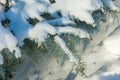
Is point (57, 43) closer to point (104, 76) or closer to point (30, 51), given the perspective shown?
point (30, 51)

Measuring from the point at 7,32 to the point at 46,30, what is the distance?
0.19 metres

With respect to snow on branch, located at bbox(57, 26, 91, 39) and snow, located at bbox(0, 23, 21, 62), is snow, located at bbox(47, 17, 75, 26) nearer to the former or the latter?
snow on branch, located at bbox(57, 26, 91, 39)

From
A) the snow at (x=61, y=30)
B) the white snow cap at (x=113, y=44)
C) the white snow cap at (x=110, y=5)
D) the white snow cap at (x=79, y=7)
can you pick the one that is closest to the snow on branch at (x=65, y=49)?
the snow at (x=61, y=30)

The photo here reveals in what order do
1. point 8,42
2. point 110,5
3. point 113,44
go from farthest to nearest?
point 113,44, point 110,5, point 8,42

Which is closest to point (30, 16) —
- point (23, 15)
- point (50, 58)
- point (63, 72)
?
point (23, 15)

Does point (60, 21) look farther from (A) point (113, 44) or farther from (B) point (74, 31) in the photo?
(A) point (113, 44)

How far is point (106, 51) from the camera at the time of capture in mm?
1874

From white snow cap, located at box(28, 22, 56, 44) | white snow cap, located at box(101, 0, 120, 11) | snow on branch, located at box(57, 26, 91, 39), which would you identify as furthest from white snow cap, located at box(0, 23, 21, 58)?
white snow cap, located at box(101, 0, 120, 11)

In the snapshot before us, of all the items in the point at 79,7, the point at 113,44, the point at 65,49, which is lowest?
the point at 113,44

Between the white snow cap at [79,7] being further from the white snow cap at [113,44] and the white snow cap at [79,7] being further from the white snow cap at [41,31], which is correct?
the white snow cap at [113,44]

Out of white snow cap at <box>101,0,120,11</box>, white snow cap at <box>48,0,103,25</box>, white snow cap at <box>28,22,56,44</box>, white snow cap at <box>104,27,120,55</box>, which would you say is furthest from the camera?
white snow cap at <box>104,27,120,55</box>

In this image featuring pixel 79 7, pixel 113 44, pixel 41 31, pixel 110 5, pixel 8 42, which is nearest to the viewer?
pixel 8 42

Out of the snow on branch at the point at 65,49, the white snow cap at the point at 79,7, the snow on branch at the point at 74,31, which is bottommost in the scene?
the snow on branch at the point at 65,49

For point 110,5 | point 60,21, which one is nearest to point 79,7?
point 60,21
